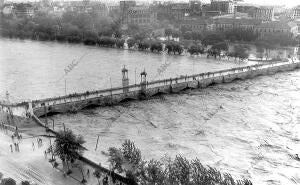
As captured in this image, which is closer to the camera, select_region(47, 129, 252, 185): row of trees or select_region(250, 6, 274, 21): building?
select_region(47, 129, 252, 185): row of trees

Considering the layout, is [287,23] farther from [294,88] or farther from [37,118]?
[37,118]

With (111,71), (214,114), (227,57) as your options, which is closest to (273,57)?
(227,57)

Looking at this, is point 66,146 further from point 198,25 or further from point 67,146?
point 198,25

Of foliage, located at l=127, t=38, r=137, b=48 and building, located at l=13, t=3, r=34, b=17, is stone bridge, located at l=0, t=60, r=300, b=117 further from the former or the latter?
building, located at l=13, t=3, r=34, b=17

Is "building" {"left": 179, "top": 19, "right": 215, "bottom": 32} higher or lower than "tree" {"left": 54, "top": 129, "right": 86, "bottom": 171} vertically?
higher

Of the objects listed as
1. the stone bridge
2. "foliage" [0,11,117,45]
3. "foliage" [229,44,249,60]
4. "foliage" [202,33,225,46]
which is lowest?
the stone bridge

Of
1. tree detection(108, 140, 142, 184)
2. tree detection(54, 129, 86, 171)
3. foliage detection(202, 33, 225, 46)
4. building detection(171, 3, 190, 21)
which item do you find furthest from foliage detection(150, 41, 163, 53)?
tree detection(108, 140, 142, 184)

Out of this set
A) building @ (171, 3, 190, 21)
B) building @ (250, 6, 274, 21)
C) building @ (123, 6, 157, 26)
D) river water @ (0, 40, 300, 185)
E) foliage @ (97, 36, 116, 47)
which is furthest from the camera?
building @ (171, 3, 190, 21)
